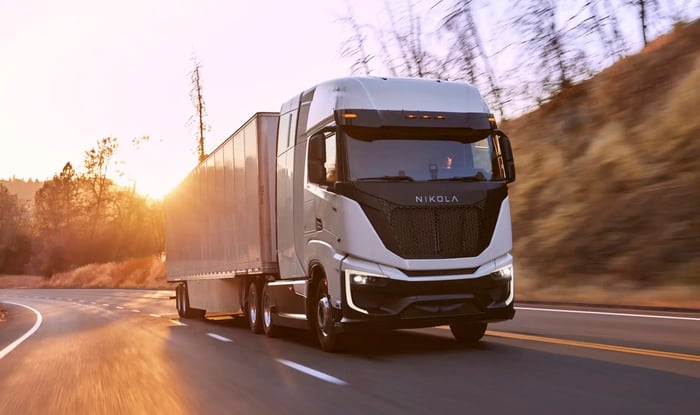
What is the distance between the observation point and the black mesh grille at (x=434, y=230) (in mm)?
9805

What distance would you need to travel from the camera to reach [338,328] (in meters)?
10.0

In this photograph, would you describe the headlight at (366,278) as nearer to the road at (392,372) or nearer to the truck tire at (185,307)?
the road at (392,372)

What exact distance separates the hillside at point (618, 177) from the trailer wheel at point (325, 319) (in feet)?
28.2

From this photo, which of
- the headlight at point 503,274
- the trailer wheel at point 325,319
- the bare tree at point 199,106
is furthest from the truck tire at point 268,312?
the bare tree at point 199,106

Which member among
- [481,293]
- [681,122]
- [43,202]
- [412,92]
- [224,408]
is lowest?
[224,408]

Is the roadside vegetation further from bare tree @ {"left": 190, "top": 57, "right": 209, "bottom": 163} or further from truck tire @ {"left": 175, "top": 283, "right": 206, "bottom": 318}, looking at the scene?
bare tree @ {"left": 190, "top": 57, "right": 209, "bottom": 163}

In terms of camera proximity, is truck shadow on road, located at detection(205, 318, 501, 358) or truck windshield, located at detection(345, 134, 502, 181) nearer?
truck windshield, located at detection(345, 134, 502, 181)

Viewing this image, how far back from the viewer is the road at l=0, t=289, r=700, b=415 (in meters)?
6.65

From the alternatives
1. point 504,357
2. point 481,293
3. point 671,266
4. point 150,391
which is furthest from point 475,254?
point 671,266

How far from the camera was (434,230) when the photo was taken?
32.6 ft

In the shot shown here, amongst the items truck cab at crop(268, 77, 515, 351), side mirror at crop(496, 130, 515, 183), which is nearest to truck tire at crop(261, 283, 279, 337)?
truck cab at crop(268, 77, 515, 351)

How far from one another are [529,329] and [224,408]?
6.45 meters

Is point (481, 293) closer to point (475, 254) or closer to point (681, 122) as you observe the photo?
point (475, 254)

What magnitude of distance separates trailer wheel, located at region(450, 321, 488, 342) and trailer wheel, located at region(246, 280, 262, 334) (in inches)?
165
